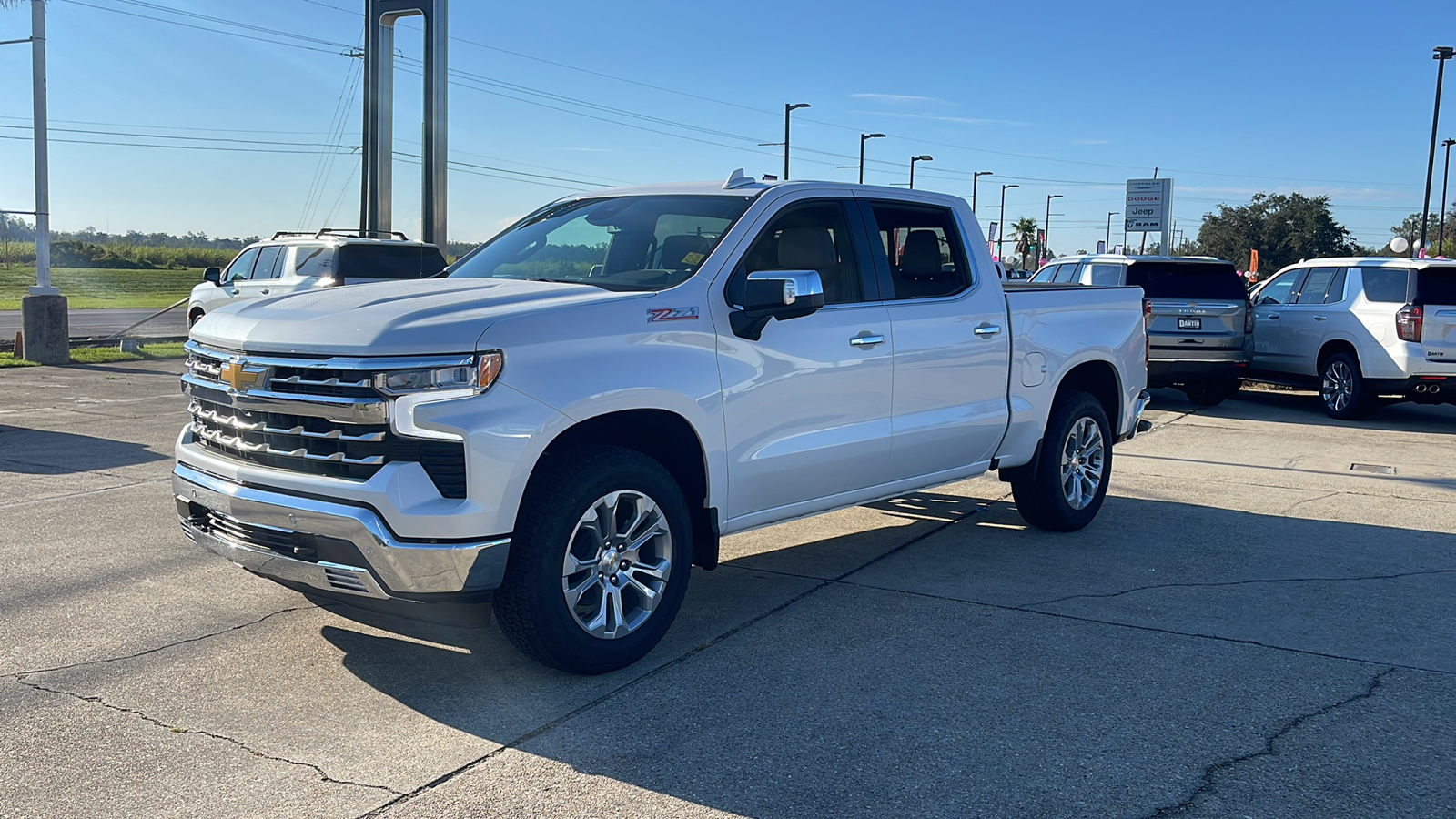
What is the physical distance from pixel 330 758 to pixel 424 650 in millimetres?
1159

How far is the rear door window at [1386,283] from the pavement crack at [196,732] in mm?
13234

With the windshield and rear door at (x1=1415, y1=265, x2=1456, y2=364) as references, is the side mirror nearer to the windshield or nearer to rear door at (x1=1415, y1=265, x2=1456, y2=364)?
the windshield

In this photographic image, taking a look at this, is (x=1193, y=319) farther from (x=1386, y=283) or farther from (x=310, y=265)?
(x=310, y=265)

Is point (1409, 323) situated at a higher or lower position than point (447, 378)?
higher

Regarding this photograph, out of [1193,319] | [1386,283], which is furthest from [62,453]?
[1386,283]

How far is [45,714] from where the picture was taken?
4.28m

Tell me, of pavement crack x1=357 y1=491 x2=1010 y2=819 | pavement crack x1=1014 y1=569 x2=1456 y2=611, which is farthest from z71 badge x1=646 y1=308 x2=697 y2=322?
pavement crack x1=1014 y1=569 x2=1456 y2=611

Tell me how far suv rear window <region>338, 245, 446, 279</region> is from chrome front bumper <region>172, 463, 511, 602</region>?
39.5 ft

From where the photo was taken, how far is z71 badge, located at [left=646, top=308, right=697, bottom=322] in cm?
487

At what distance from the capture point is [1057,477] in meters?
7.29

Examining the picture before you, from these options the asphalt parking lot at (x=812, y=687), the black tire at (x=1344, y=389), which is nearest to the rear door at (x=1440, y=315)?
the black tire at (x=1344, y=389)

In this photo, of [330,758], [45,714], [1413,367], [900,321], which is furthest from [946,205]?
[1413,367]

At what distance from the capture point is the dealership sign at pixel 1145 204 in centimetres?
4181

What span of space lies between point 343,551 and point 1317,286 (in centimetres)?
1399
